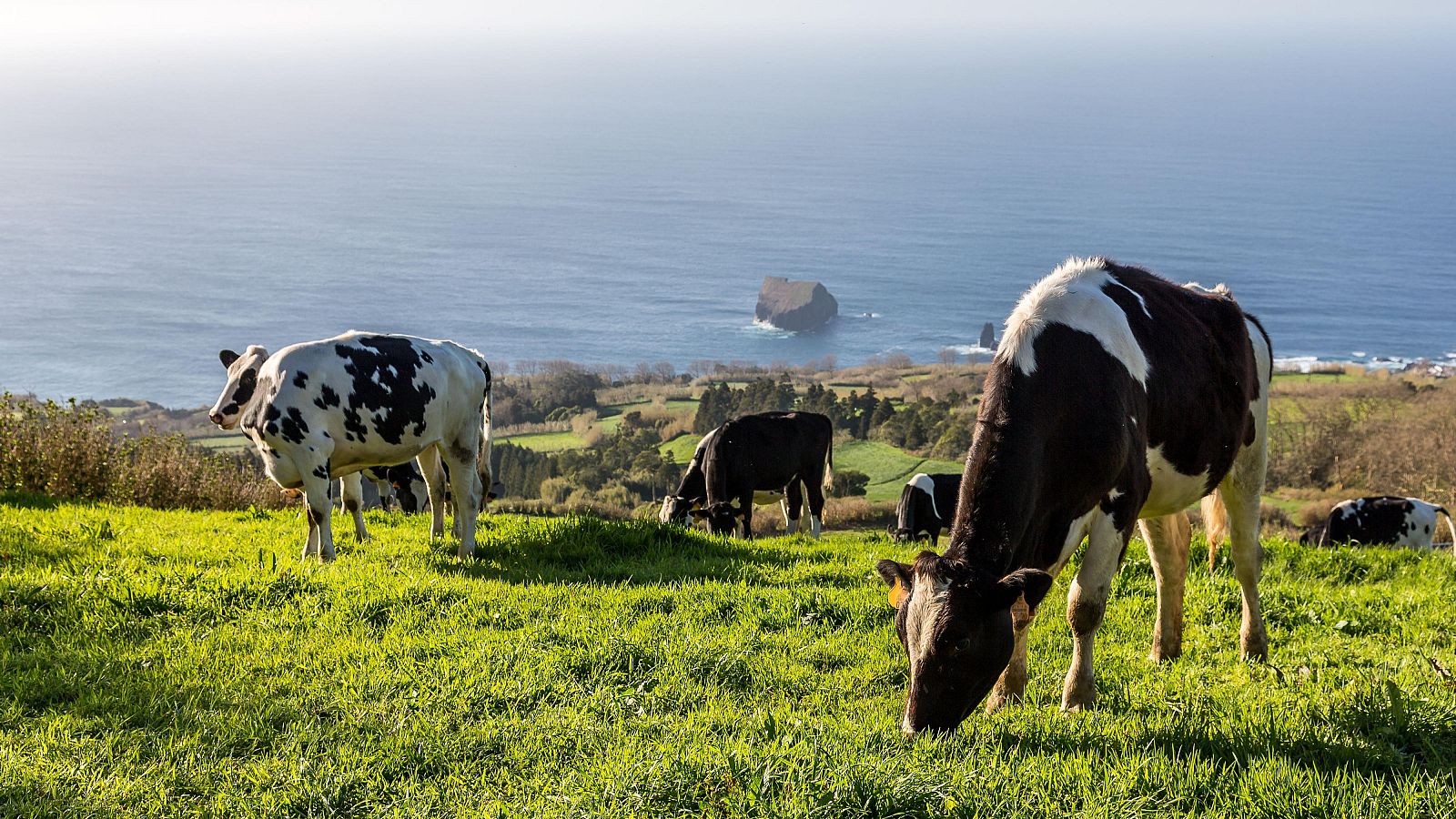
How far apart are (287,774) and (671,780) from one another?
1.90m

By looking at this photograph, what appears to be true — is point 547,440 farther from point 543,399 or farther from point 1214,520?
point 1214,520

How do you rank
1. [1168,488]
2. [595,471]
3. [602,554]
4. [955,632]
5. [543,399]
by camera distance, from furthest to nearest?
[543,399], [595,471], [602,554], [1168,488], [955,632]

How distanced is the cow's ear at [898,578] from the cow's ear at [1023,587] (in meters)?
0.44

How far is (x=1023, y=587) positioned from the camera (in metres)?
5.07

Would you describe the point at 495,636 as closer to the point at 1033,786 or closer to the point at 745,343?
the point at 1033,786

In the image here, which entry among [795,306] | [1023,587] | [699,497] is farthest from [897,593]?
[795,306]

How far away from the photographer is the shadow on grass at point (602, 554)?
1024 cm

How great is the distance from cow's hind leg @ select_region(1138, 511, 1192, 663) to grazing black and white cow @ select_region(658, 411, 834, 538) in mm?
9478

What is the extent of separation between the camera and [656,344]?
479 feet

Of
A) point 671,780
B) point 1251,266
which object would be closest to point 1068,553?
point 671,780

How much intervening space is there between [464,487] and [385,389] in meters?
1.34

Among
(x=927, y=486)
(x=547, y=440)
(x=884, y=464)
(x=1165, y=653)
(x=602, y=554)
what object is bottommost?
(x=547, y=440)

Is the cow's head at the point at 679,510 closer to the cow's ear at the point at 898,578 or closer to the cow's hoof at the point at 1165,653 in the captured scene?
the cow's hoof at the point at 1165,653

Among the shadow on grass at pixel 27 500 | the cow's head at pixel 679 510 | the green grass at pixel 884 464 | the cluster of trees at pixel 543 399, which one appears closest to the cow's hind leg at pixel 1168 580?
the cow's head at pixel 679 510
